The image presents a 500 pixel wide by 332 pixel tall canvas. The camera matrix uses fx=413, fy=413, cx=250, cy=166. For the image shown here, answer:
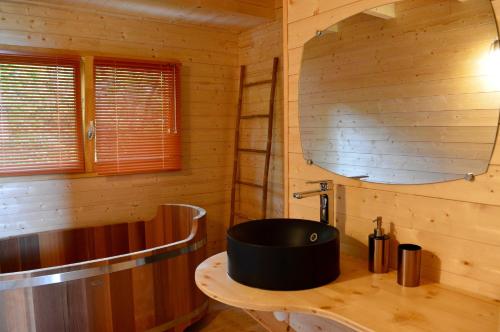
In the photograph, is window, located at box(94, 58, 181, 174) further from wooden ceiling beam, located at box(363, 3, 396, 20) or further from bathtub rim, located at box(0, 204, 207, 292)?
wooden ceiling beam, located at box(363, 3, 396, 20)

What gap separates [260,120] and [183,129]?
738 mm

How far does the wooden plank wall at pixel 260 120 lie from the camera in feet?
12.2

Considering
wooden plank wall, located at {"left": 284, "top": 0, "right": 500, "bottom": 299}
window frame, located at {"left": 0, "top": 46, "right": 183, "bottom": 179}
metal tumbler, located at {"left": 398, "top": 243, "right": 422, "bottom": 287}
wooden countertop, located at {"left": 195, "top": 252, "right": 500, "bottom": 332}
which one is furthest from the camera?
window frame, located at {"left": 0, "top": 46, "right": 183, "bottom": 179}

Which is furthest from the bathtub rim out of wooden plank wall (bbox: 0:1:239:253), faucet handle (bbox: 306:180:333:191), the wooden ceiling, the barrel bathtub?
A: the wooden ceiling

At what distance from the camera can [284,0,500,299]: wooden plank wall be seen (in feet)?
4.31

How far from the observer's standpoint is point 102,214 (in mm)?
3541

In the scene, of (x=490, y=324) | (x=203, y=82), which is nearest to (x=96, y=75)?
(x=203, y=82)

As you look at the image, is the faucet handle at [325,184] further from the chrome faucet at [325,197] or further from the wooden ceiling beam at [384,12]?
the wooden ceiling beam at [384,12]

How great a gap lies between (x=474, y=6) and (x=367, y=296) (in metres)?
0.99

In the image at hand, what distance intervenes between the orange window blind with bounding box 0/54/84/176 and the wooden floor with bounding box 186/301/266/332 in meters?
1.59

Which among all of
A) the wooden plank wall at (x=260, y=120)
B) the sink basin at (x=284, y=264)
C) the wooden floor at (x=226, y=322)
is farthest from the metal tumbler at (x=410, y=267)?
the wooden plank wall at (x=260, y=120)

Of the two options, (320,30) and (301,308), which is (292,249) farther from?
(320,30)

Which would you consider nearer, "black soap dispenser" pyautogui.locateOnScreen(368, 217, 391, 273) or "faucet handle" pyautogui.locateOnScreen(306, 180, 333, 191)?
"black soap dispenser" pyautogui.locateOnScreen(368, 217, 391, 273)

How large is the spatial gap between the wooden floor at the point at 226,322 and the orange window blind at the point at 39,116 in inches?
62.6
